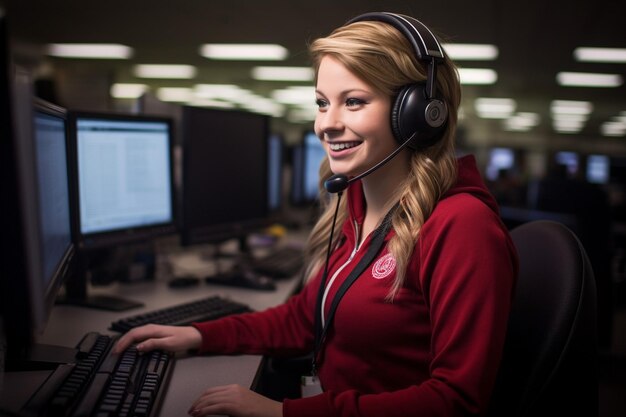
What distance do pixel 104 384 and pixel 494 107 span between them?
507 inches

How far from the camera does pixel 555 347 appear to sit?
0.77 m

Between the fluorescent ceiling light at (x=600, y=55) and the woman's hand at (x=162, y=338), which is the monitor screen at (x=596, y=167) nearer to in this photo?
the fluorescent ceiling light at (x=600, y=55)

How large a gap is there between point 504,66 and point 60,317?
7.28m

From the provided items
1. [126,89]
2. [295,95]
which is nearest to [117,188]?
[295,95]

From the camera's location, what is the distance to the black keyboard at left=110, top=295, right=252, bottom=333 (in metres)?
1.12

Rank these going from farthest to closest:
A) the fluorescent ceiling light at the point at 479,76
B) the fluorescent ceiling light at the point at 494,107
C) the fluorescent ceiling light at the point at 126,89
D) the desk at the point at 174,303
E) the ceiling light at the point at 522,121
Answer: the ceiling light at the point at 522,121 < the fluorescent ceiling light at the point at 494,107 < the fluorescent ceiling light at the point at 126,89 < the fluorescent ceiling light at the point at 479,76 < the desk at the point at 174,303

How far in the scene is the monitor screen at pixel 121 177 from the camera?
1.25m

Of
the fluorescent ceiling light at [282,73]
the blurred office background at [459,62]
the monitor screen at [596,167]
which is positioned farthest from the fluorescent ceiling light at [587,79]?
the fluorescent ceiling light at [282,73]

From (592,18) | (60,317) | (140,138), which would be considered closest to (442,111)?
(140,138)

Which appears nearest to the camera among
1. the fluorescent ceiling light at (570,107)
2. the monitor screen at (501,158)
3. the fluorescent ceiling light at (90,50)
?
the fluorescent ceiling light at (90,50)

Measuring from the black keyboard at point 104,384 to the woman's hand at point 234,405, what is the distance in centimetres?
8

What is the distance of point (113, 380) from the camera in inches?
31.9

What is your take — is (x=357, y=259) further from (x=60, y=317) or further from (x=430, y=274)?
(x=60, y=317)

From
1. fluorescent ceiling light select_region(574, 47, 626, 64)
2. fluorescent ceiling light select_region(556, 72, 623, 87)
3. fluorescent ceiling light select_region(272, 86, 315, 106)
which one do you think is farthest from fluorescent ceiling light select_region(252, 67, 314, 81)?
fluorescent ceiling light select_region(556, 72, 623, 87)
